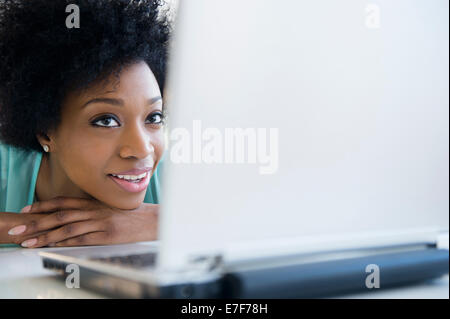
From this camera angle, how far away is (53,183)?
150 centimetres

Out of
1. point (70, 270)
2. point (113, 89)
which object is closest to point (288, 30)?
point (70, 270)

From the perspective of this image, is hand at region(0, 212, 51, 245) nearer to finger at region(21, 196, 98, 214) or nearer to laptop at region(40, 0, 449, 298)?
finger at region(21, 196, 98, 214)

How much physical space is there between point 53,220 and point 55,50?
44cm

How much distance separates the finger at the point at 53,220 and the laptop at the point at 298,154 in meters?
0.71

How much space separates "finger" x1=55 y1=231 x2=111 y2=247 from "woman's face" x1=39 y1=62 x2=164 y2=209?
0.40 feet

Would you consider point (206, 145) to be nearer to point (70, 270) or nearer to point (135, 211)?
point (70, 270)

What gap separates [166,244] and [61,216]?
0.91 m

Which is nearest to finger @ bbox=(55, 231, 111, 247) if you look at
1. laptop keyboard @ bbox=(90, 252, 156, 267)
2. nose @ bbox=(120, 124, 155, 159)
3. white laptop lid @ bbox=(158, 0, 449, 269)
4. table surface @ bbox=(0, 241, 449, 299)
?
nose @ bbox=(120, 124, 155, 159)

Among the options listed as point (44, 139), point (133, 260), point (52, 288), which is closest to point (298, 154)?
point (133, 260)

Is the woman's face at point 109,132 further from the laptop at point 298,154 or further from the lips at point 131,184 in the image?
the laptop at point 298,154

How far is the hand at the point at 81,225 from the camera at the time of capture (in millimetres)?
1192

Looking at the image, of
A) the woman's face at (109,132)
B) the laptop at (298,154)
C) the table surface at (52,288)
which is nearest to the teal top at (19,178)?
the woman's face at (109,132)

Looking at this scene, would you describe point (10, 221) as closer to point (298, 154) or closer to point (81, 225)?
point (81, 225)
